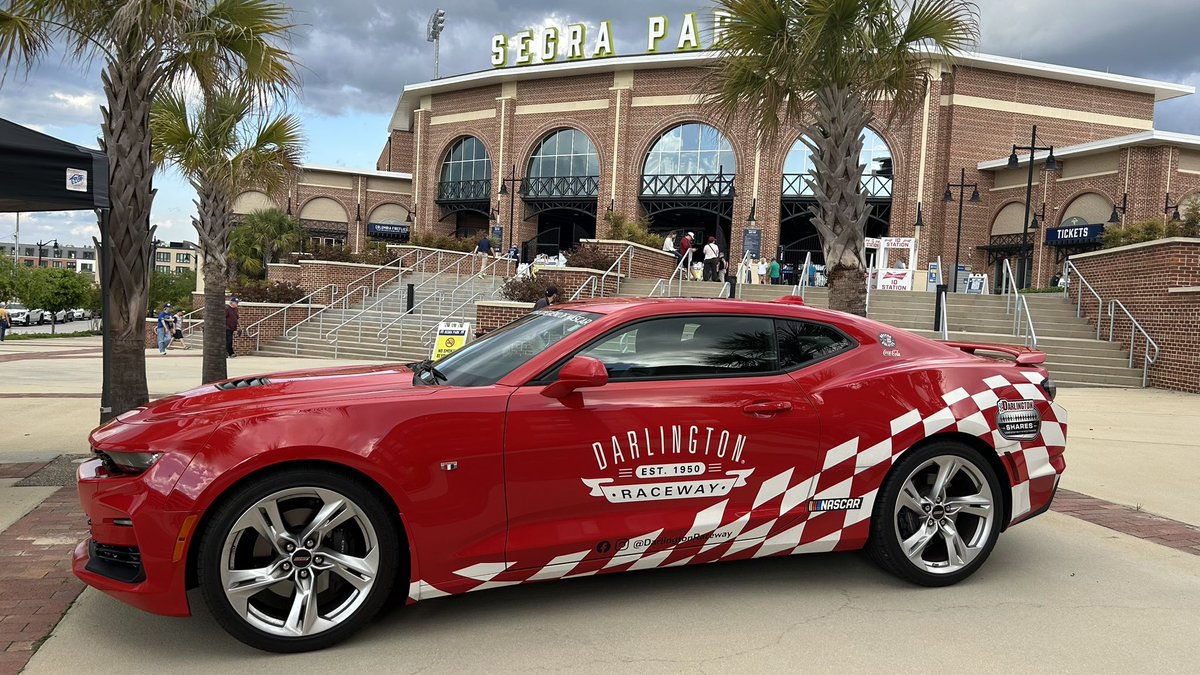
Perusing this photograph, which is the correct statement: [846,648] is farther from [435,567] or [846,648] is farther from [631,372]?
[435,567]

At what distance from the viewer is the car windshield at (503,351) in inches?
147

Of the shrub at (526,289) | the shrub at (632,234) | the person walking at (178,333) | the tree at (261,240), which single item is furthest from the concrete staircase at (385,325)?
the tree at (261,240)

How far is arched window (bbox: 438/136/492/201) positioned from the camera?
46.3 m

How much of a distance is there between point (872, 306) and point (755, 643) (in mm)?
18405

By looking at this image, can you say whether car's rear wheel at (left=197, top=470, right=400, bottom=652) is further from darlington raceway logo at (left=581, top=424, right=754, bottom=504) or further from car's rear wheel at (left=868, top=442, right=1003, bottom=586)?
car's rear wheel at (left=868, top=442, right=1003, bottom=586)

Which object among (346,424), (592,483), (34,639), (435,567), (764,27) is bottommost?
(34,639)

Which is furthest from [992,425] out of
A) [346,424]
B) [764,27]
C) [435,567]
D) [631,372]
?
[764,27]

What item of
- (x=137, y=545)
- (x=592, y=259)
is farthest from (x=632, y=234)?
(x=137, y=545)

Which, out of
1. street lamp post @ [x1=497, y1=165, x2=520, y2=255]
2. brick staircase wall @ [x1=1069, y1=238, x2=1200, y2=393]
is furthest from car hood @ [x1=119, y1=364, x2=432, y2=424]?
street lamp post @ [x1=497, y1=165, x2=520, y2=255]

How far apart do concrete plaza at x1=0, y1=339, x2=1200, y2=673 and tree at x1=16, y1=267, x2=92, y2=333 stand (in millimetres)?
77959

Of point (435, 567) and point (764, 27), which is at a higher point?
point (764, 27)

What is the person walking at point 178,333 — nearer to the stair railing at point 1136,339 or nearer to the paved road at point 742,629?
the paved road at point 742,629

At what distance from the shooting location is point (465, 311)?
23141 mm

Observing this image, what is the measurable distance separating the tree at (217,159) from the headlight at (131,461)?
796 cm
